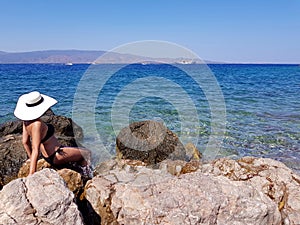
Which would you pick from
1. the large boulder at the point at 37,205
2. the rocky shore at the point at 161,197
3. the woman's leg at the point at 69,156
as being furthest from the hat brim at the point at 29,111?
the large boulder at the point at 37,205

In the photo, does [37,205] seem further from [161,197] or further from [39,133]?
[39,133]

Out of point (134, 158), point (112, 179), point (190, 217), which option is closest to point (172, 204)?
point (190, 217)

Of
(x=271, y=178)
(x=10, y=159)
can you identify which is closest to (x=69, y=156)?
(x=10, y=159)

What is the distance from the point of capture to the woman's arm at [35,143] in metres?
5.29

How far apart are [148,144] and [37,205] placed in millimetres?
5285

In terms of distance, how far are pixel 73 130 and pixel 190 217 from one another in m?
7.84

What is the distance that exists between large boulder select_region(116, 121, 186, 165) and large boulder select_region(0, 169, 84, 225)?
4687 millimetres

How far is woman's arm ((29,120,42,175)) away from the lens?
5293 millimetres

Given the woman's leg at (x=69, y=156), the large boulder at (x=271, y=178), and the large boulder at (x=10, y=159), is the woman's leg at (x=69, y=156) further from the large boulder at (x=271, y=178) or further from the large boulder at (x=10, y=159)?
the large boulder at (x=271, y=178)

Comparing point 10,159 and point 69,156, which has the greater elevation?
point 69,156

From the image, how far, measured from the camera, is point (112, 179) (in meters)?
5.43

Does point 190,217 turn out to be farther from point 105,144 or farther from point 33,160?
point 105,144

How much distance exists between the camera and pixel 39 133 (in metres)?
5.52

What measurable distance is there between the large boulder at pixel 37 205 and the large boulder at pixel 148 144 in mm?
4687
